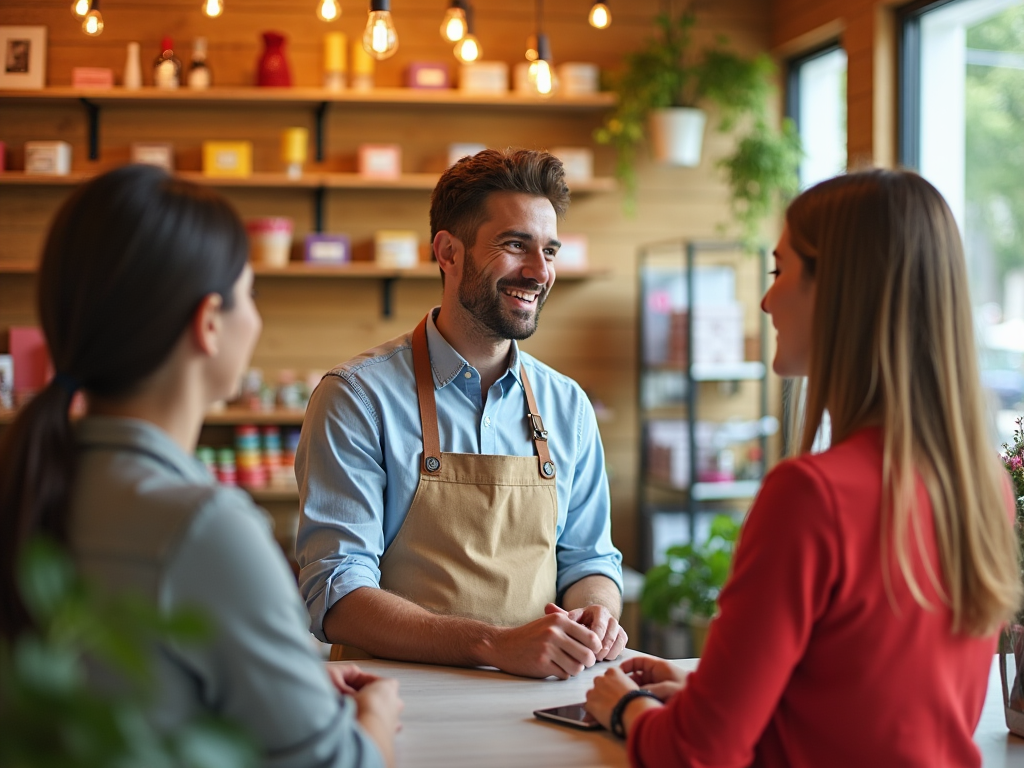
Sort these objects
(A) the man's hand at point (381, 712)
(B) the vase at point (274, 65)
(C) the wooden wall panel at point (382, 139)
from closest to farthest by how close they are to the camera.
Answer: (A) the man's hand at point (381, 712) < (B) the vase at point (274, 65) < (C) the wooden wall panel at point (382, 139)

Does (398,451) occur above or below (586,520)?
above

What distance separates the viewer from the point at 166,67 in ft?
13.5

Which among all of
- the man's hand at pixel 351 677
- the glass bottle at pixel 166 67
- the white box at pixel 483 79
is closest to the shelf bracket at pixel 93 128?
the glass bottle at pixel 166 67

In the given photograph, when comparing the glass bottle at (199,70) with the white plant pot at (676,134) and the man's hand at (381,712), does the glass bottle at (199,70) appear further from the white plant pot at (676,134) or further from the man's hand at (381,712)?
the man's hand at (381,712)

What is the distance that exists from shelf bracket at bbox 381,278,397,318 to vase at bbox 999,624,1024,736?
333cm

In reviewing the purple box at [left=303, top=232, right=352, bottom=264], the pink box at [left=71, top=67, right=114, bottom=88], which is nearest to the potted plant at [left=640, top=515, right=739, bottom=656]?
the purple box at [left=303, top=232, right=352, bottom=264]

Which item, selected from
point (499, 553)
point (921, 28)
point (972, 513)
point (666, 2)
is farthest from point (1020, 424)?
point (666, 2)

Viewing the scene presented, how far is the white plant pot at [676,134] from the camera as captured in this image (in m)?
4.39

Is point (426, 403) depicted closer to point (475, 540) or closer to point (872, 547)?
point (475, 540)

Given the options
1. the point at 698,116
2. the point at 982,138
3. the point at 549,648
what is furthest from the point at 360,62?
the point at 549,648

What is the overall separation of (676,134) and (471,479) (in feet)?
9.30

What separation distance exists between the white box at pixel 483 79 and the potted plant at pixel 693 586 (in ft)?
6.42

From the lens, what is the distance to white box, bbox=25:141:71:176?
4.19 metres

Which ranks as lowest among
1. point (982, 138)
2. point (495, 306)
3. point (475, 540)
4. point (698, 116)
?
point (475, 540)
